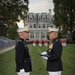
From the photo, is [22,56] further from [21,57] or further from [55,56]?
[55,56]

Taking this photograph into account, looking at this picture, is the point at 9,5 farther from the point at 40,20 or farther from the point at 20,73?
the point at 40,20

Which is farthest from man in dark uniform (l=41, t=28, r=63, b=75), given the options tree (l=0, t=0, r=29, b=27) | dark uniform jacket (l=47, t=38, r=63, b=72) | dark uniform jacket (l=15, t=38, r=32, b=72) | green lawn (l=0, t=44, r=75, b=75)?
tree (l=0, t=0, r=29, b=27)

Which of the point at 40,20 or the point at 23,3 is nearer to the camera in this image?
the point at 23,3

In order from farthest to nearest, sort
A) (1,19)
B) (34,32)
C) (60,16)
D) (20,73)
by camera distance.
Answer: (34,32), (60,16), (1,19), (20,73)

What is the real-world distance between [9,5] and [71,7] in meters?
26.4

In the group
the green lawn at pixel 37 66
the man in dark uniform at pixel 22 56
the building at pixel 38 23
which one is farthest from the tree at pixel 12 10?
the building at pixel 38 23

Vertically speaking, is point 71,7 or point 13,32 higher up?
point 71,7

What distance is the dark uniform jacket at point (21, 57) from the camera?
356 inches

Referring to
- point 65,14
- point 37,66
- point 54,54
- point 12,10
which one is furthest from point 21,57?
point 65,14

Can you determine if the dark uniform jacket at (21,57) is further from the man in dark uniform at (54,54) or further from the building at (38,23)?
the building at (38,23)

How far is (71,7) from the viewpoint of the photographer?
88.7m

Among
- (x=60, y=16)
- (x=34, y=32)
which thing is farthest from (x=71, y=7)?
(x=34, y=32)

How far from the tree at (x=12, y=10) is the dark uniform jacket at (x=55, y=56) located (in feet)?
177

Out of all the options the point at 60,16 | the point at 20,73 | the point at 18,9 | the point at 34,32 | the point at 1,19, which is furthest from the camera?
the point at 34,32
